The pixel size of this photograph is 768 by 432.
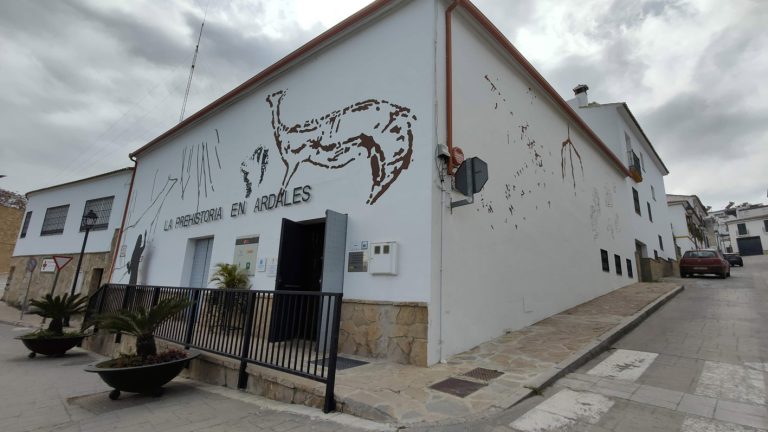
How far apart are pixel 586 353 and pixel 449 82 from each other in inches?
182

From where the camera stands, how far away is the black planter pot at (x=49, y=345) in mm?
7758

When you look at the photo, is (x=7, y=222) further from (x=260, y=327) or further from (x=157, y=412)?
(x=260, y=327)

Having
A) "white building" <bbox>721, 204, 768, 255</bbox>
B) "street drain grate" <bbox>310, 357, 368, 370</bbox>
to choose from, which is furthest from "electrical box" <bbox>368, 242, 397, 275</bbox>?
"white building" <bbox>721, 204, 768, 255</bbox>

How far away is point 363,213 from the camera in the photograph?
6066 millimetres

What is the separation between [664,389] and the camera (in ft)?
12.0

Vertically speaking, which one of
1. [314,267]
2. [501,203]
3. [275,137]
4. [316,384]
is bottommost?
[316,384]

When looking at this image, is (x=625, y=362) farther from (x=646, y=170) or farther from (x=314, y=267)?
(x=646, y=170)

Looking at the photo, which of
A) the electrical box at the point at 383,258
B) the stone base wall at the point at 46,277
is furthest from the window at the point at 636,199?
the stone base wall at the point at 46,277

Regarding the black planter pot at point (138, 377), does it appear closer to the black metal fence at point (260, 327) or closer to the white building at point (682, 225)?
the black metal fence at point (260, 327)

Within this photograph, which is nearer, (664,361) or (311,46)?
(664,361)

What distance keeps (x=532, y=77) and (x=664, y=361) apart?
261 inches

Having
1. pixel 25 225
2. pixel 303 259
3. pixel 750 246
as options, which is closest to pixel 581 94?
pixel 303 259

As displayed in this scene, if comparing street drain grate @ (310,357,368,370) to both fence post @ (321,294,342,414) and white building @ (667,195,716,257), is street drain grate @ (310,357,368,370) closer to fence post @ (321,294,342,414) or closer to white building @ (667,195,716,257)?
fence post @ (321,294,342,414)

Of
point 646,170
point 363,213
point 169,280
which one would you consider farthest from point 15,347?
point 646,170
